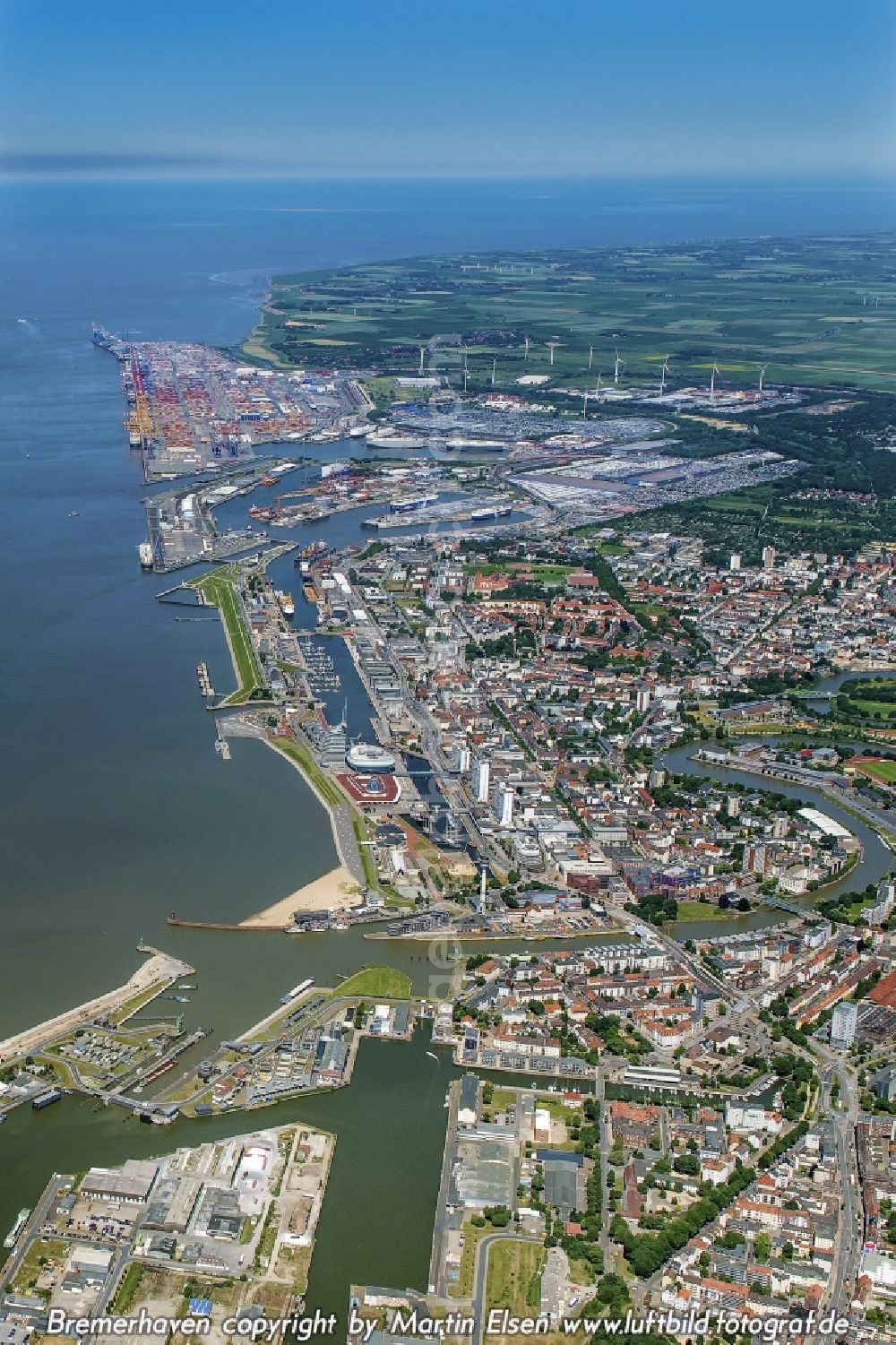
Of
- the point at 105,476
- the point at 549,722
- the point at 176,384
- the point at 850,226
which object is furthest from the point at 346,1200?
the point at 850,226

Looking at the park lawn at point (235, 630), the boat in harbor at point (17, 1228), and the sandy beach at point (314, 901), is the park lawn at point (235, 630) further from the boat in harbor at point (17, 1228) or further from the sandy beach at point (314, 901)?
the boat in harbor at point (17, 1228)

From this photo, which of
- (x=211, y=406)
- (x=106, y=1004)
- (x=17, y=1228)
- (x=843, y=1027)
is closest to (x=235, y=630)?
(x=106, y=1004)

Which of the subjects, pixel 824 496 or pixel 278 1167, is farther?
pixel 824 496

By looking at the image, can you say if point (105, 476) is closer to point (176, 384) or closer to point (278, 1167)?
point (176, 384)

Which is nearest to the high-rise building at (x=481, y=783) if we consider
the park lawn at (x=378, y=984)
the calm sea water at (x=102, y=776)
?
the calm sea water at (x=102, y=776)

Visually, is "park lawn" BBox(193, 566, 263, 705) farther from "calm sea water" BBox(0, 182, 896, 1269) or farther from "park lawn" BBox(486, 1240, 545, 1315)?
"park lawn" BBox(486, 1240, 545, 1315)

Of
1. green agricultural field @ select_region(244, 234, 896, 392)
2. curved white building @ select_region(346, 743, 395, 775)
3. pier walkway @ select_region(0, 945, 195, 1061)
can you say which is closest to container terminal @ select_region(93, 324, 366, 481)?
green agricultural field @ select_region(244, 234, 896, 392)

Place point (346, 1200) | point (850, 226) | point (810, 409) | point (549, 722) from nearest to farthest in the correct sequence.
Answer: point (346, 1200), point (549, 722), point (810, 409), point (850, 226)

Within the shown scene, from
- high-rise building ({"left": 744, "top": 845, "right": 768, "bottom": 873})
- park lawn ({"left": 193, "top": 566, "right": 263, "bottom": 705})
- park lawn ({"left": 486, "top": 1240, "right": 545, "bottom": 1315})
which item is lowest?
park lawn ({"left": 486, "top": 1240, "right": 545, "bottom": 1315})
